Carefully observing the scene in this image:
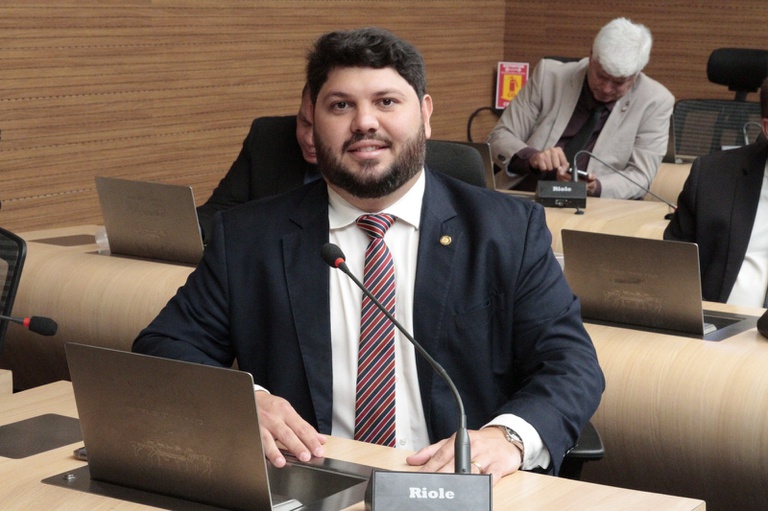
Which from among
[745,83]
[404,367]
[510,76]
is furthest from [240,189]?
[510,76]

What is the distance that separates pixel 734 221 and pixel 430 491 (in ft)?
7.02

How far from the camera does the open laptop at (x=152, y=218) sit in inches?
134

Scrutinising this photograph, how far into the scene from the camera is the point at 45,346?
363 centimetres

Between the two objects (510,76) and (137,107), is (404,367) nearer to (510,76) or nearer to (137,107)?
(137,107)

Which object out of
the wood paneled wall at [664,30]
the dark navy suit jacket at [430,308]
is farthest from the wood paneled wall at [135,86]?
the dark navy suit jacket at [430,308]

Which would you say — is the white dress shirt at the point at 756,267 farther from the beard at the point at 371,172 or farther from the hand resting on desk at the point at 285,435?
the hand resting on desk at the point at 285,435

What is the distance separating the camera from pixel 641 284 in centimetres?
271

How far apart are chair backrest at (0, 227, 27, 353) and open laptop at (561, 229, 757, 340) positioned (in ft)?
4.13

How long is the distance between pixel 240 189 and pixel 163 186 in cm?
63

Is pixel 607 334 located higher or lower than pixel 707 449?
higher

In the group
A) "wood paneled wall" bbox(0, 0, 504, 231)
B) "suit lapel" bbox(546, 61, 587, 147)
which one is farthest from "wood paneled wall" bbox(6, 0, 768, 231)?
"suit lapel" bbox(546, 61, 587, 147)

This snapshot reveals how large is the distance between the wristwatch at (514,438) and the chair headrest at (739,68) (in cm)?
516

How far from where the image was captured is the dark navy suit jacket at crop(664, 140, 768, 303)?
3314mm

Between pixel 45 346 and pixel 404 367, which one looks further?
pixel 45 346
